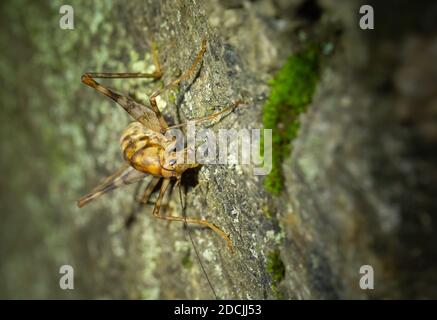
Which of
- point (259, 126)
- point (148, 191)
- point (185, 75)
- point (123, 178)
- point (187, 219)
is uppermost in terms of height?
point (185, 75)

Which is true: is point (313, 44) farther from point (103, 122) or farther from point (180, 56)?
point (103, 122)

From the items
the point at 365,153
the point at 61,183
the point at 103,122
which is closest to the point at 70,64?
the point at 103,122

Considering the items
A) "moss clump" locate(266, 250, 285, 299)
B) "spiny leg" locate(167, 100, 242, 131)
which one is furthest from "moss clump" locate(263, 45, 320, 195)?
"moss clump" locate(266, 250, 285, 299)

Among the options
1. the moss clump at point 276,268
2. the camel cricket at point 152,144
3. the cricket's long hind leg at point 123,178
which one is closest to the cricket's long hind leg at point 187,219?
the camel cricket at point 152,144

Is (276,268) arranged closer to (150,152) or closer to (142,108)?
(150,152)

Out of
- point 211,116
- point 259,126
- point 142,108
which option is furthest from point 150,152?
point 259,126

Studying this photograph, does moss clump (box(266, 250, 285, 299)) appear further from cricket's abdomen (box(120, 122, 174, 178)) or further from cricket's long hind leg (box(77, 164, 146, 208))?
cricket's long hind leg (box(77, 164, 146, 208))
